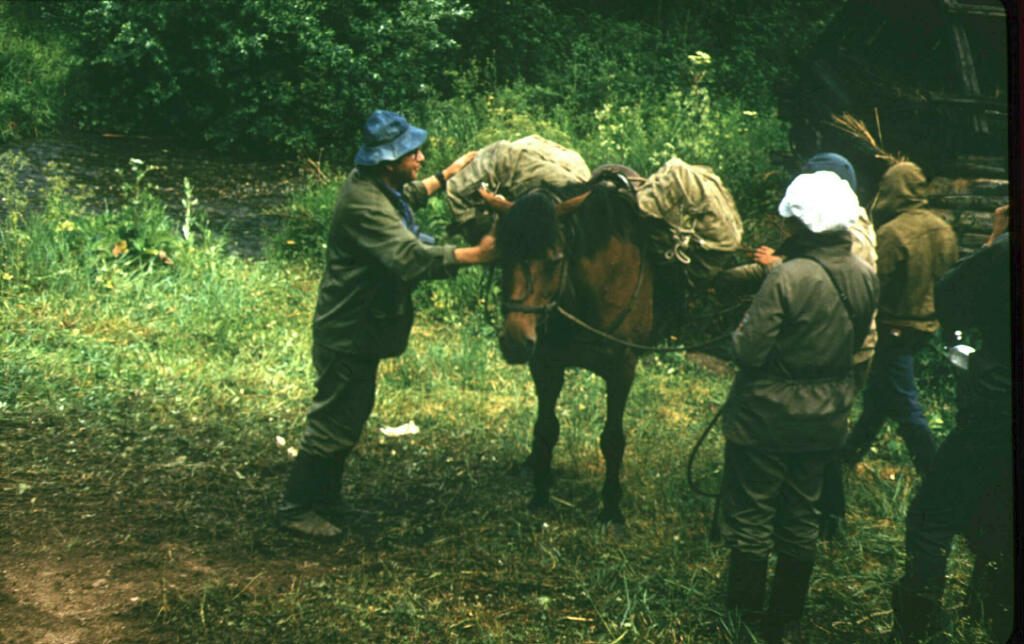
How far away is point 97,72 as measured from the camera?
14.6 m

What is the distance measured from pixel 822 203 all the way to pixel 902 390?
8.40 ft

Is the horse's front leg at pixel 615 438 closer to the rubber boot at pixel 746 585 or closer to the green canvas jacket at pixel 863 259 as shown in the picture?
the green canvas jacket at pixel 863 259

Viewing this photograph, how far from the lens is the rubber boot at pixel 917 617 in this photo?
372 centimetres

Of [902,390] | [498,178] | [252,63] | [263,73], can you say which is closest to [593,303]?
[498,178]

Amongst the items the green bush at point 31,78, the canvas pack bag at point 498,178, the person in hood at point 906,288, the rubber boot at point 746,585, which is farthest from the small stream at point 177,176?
the rubber boot at point 746,585

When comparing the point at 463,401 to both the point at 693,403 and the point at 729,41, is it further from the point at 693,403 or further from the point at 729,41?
the point at 729,41

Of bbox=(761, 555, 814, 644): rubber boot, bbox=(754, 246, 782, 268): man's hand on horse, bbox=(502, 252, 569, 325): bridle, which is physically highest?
bbox=(754, 246, 782, 268): man's hand on horse

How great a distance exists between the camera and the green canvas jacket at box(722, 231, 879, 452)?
3625 millimetres

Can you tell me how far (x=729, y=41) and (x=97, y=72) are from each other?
1300 cm

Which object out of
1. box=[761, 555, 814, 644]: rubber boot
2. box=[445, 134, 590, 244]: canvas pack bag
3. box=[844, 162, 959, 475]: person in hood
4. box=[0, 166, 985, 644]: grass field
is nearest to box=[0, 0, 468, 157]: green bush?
box=[0, 166, 985, 644]: grass field

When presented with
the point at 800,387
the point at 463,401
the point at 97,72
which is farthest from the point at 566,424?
the point at 97,72

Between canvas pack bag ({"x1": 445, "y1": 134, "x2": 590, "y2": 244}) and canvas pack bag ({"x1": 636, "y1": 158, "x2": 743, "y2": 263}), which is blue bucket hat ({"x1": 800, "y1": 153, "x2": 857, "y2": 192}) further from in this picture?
canvas pack bag ({"x1": 445, "y1": 134, "x2": 590, "y2": 244})

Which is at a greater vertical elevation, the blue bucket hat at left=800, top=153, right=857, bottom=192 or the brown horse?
the blue bucket hat at left=800, top=153, right=857, bottom=192

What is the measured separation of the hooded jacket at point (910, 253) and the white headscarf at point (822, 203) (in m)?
2.04
